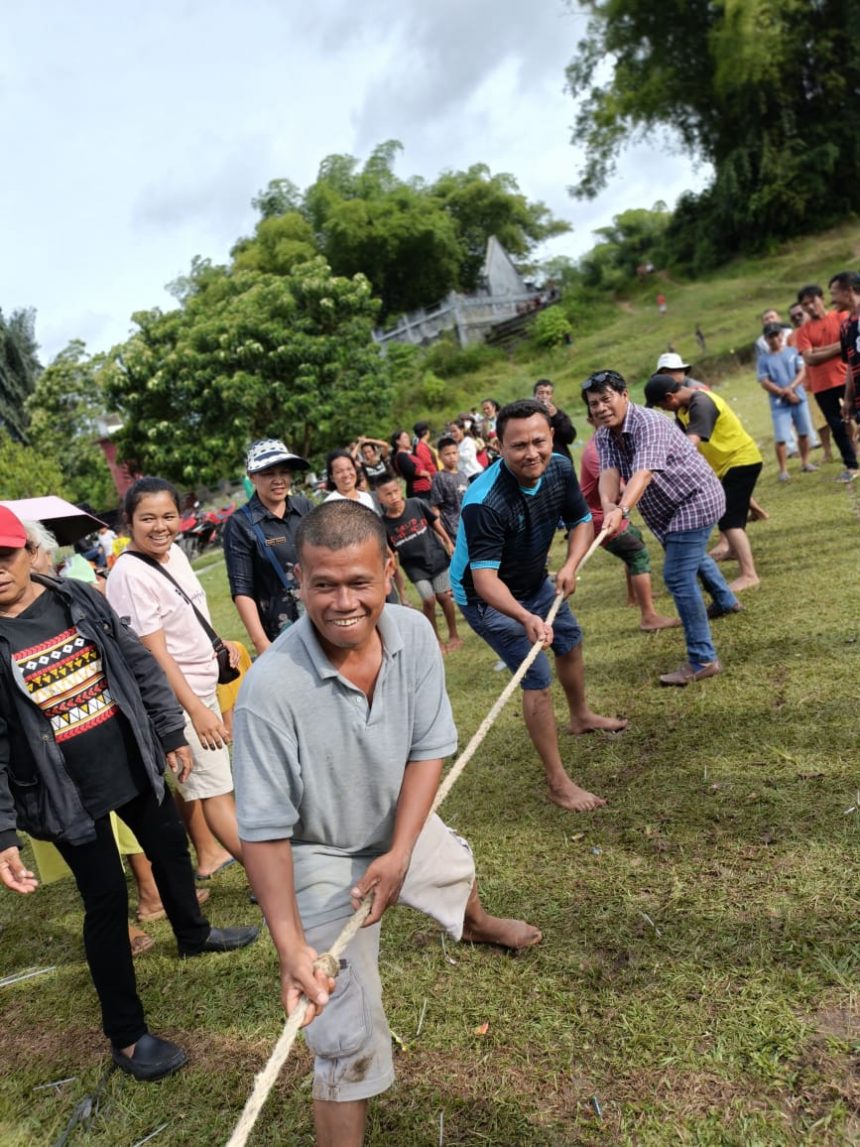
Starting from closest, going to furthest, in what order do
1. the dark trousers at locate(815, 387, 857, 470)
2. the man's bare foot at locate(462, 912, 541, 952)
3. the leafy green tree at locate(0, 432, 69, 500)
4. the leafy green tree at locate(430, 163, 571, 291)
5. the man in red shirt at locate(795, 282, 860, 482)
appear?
1. the man's bare foot at locate(462, 912, 541, 952)
2. the man in red shirt at locate(795, 282, 860, 482)
3. the dark trousers at locate(815, 387, 857, 470)
4. the leafy green tree at locate(0, 432, 69, 500)
5. the leafy green tree at locate(430, 163, 571, 291)

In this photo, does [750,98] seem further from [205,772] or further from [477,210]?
[205,772]

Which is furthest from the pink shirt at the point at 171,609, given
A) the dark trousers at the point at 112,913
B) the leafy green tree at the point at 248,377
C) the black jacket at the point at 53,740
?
the leafy green tree at the point at 248,377

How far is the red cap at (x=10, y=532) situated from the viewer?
235 centimetres

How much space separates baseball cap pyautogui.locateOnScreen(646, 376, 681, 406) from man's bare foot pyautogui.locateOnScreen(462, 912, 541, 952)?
371cm

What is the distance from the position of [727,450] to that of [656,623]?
139cm

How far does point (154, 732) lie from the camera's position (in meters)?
2.83

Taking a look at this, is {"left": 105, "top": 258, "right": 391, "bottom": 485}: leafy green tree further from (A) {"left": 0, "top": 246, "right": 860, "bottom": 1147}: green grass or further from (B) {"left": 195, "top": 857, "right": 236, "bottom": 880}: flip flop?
(A) {"left": 0, "top": 246, "right": 860, "bottom": 1147}: green grass


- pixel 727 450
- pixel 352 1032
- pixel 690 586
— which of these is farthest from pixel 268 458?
pixel 727 450

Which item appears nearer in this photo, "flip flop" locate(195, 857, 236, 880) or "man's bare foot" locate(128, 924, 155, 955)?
"man's bare foot" locate(128, 924, 155, 955)

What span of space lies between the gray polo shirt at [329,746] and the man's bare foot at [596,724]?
7.88ft

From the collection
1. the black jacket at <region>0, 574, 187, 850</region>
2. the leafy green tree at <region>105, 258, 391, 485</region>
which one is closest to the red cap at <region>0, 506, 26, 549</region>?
the black jacket at <region>0, 574, 187, 850</region>

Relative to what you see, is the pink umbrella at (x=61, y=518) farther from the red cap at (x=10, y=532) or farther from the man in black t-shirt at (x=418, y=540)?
the man in black t-shirt at (x=418, y=540)

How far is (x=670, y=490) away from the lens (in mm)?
4402

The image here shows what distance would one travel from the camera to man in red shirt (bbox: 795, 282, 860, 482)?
725cm
